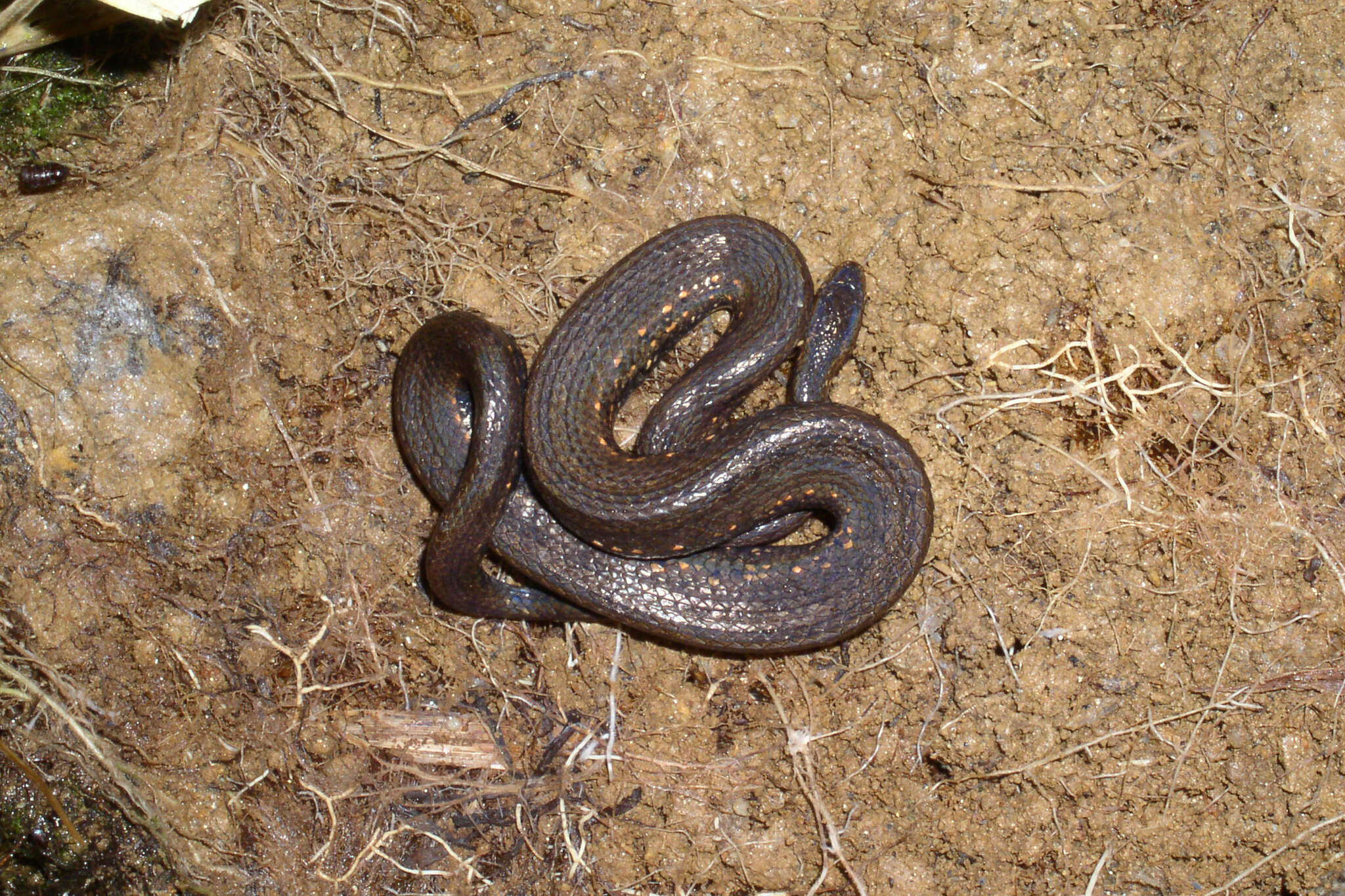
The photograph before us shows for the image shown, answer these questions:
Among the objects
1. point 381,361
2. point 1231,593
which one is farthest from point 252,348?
point 1231,593

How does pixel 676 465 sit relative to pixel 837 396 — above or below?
below

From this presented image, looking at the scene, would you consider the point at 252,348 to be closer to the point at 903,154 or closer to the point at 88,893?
the point at 88,893

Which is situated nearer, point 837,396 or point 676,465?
point 676,465

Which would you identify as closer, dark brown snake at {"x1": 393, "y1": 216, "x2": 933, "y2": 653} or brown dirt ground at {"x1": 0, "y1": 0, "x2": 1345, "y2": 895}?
dark brown snake at {"x1": 393, "y1": 216, "x2": 933, "y2": 653}

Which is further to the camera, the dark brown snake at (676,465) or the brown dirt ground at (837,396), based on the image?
the brown dirt ground at (837,396)
